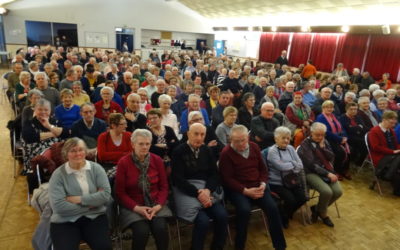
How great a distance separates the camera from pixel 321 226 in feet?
10.9

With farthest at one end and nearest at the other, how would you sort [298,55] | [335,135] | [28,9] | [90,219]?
[28,9], [298,55], [335,135], [90,219]

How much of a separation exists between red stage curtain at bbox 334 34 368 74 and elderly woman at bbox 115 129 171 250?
10425 mm

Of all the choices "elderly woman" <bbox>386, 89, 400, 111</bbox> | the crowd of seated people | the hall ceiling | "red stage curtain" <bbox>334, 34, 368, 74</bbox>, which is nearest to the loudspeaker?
the hall ceiling

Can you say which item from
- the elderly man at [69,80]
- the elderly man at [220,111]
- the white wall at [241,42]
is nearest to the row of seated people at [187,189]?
the elderly man at [220,111]

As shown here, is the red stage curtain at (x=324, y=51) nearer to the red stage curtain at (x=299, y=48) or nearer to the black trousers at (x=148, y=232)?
the red stage curtain at (x=299, y=48)

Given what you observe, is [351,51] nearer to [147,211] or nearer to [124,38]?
[147,211]

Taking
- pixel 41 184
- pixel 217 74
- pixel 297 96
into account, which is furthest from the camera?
pixel 217 74

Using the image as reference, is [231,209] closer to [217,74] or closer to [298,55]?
[217,74]

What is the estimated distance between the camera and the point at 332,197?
10.9 feet

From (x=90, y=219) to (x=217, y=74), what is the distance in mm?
7255

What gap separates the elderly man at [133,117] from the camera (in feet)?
12.2

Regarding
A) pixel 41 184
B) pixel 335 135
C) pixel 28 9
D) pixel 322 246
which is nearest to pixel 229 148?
pixel 322 246

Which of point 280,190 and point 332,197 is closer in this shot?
point 280,190

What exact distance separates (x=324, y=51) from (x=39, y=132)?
1170 cm
